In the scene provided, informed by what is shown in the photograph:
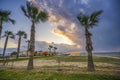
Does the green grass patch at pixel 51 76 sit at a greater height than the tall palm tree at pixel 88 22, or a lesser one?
lesser

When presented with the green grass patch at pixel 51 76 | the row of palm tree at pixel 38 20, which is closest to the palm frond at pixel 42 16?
the row of palm tree at pixel 38 20

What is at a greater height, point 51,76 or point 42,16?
point 42,16

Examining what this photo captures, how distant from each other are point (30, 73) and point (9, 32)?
50973 millimetres

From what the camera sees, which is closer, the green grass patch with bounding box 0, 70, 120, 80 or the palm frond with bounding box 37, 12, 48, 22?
the green grass patch with bounding box 0, 70, 120, 80

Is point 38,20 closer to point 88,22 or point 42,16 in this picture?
point 42,16

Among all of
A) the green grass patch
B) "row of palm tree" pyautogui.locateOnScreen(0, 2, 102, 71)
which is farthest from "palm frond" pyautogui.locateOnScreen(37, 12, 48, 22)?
the green grass patch

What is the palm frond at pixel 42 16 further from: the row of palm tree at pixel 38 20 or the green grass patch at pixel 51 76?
the green grass patch at pixel 51 76

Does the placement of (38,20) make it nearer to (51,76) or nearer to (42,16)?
(42,16)

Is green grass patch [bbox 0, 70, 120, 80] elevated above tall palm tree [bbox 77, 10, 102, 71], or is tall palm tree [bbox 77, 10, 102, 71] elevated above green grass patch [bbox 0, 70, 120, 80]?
tall palm tree [bbox 77, 10, 102, 71]

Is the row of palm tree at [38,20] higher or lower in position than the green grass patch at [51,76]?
higher

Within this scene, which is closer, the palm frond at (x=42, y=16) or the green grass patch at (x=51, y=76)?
the green grass patch at (x=51, y=76)

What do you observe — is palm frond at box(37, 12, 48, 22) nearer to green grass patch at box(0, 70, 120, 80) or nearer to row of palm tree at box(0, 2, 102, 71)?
row of palm tree at box(0, 2, 102, 71)

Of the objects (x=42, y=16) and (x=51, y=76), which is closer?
(x=51, y=76)

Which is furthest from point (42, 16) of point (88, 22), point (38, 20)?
point (88, 22)
